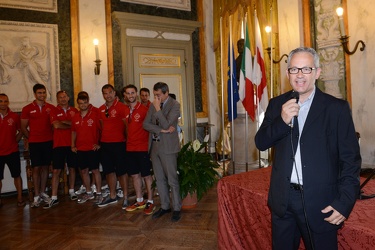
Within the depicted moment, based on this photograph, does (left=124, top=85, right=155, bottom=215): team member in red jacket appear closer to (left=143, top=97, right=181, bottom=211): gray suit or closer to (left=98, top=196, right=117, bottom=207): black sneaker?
(left=143, top=97, right=181, bottom=211): gray suit

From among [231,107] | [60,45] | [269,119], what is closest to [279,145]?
[269,119]

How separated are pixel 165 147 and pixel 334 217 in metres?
2.57

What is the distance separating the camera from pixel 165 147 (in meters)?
3.79

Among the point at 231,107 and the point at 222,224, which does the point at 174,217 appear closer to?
the point at 222,224

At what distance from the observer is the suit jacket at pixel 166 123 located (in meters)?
3.71

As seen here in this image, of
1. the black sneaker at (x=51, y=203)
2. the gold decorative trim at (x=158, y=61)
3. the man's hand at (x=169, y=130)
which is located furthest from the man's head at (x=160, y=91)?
the gold decorative trim at (x=158, y=61)

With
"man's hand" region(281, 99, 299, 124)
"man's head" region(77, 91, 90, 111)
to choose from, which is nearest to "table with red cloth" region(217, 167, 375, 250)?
"man's hand" region(281, 99, 299, 124)

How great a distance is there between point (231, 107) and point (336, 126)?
3.32 metres

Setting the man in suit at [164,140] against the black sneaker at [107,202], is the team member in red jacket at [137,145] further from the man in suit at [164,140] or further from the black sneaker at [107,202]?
the black sneaker at [107,202]

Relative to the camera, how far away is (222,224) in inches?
97.8

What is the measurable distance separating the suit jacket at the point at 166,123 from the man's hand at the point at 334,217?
249 cm

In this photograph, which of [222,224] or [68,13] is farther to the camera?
[68,13]

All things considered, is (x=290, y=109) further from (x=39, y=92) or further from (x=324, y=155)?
(x=39, y=92)

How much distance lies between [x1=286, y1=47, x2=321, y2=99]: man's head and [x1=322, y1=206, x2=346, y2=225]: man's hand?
52cm
